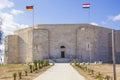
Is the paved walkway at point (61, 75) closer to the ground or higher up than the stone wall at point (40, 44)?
closer to the ground

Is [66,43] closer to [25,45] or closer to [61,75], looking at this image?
[25,45]

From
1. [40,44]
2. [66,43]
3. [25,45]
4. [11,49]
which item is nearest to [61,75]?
[40,44]

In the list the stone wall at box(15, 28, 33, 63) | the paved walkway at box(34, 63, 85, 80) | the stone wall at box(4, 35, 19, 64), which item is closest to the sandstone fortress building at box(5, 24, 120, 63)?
the stone wall at box(15, 28, 33, 63)

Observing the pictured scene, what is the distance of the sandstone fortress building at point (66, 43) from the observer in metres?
67.4

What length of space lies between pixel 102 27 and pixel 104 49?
20.5 feet

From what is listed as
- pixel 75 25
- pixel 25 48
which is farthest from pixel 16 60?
pixel 75 25

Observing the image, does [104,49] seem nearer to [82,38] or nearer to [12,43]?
[82,38]

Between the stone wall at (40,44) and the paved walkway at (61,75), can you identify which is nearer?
the paved walkway at (61,75)

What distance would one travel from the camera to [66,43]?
68562 mm

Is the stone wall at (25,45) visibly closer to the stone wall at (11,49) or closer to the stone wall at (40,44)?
the stone wall at (11,49)

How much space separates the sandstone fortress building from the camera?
67.4m

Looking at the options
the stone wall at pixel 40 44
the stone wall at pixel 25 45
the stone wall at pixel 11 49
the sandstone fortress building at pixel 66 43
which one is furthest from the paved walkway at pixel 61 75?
the stone wall at pixel 11 49

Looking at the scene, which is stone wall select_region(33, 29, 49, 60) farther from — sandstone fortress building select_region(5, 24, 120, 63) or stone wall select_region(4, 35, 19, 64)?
stone wall select_region(4, 35, 19, 64)

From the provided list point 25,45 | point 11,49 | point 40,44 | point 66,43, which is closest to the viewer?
point 40,44
